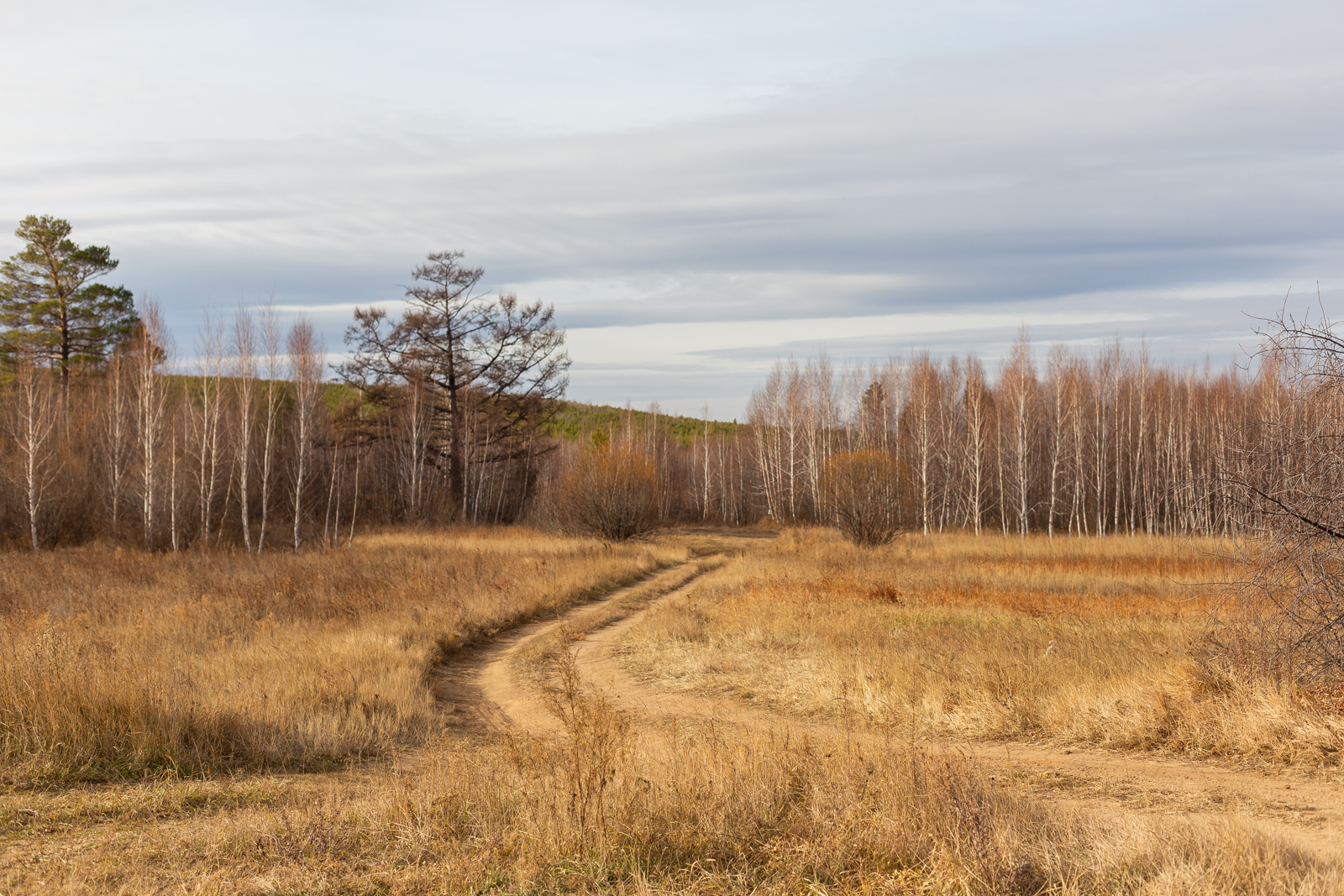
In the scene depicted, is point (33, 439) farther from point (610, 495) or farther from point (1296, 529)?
point (1296, 529)

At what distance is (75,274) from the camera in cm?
3612

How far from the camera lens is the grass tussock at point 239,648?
24.3 ft

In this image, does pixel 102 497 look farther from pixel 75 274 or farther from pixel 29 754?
pixel 29 754

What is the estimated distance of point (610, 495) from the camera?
28719mm

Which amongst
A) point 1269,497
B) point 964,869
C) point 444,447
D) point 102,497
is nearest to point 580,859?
point 964,869

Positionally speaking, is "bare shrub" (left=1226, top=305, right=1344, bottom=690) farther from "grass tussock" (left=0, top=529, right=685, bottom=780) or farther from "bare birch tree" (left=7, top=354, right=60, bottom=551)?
"bare birch tree" (left=7, top=354, right=60, bottom=551)

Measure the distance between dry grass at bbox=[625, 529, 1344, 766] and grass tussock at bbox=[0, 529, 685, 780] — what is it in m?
3.54

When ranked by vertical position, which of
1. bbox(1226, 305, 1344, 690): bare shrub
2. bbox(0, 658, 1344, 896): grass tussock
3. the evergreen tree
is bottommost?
bbox(0, 658, 1344, 896): grass tussock

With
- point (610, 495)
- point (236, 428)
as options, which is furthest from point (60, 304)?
point (610, 495)

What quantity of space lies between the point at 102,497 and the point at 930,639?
33123mm

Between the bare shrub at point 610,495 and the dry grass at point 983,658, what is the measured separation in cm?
850

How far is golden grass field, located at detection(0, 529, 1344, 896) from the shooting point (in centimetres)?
482

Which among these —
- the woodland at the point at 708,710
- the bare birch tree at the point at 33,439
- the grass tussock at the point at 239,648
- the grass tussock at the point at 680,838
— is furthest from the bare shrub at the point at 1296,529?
the bare birch tree at the point at 33,439

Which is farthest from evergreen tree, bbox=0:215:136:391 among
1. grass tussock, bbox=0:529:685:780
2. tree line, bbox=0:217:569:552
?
grass tussock, bbox=0:529:685:780
